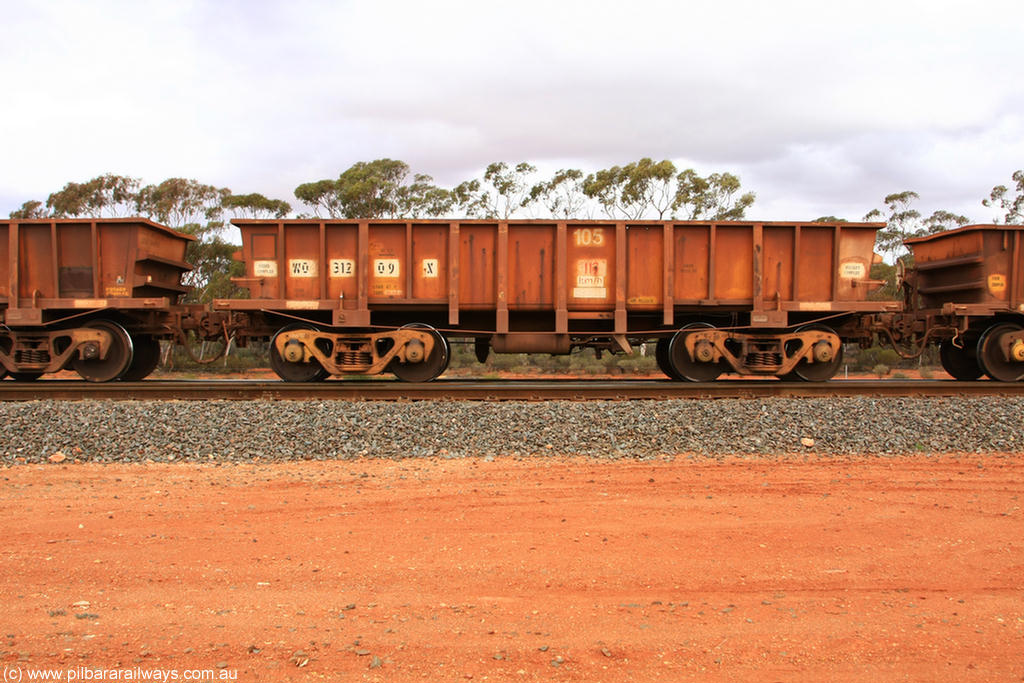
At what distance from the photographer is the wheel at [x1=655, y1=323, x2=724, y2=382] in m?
10.9

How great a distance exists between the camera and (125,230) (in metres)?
10.9

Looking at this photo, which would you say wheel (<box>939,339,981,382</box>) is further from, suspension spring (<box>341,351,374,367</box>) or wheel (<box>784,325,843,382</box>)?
suspension spring (<box>341,351,374,367</box>)

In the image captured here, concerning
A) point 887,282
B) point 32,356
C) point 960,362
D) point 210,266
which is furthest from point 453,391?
point 210,266

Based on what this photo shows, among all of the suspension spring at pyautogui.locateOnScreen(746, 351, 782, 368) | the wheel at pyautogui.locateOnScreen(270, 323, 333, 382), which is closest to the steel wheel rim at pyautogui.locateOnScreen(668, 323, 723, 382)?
the suspension spring at pyautogui.locateOnScreen(746, 351, 782, 368)

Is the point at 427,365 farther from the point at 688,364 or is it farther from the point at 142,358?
the point at 142,358

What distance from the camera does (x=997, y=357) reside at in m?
11.1

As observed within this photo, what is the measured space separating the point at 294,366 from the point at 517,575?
26.4ft

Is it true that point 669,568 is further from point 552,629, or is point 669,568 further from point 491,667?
point 491,667

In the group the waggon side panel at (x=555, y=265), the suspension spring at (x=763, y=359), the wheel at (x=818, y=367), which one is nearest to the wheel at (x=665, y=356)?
the waggon side panel at (x=555, y=265)

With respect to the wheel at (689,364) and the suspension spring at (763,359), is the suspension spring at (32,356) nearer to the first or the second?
the wheel at (689,364)

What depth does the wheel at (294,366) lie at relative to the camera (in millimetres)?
10766

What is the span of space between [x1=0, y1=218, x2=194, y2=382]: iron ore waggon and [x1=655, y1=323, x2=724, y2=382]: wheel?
8.52m
